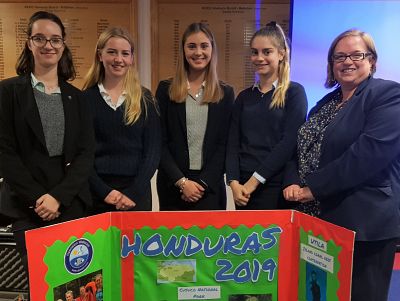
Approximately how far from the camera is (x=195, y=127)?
209cm

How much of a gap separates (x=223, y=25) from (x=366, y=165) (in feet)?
5.81

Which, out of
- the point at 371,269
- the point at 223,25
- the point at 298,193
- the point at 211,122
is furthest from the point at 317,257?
the point at 223,25

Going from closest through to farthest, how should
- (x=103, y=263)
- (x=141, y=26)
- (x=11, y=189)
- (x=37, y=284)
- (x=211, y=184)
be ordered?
(x=37, y=284)
(x=103, y=263)
(x=11, y=189)
(x=211, y=184)
(x=141, y=26)

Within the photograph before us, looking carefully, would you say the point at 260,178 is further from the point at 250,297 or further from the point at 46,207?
the point at 46,207

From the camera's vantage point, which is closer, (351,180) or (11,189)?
(351,180)

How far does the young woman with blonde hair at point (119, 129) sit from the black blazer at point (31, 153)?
237mm

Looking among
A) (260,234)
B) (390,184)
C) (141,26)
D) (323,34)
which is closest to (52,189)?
(260,234)

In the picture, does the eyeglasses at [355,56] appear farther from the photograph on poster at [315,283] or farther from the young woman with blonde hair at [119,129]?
the young woman with blonde hair at [119,129]

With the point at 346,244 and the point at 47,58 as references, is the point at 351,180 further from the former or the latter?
the point at 47,58

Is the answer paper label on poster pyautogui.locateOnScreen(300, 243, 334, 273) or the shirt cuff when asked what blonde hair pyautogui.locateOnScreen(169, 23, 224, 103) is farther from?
paper label on poster pyautogui.locateOnScreen(300, 243, 334, 273)

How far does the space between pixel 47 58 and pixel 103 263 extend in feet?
2.74

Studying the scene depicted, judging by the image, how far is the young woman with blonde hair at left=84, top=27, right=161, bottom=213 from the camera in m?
1.94

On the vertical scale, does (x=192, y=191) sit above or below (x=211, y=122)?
below

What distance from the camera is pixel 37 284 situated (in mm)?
1313
